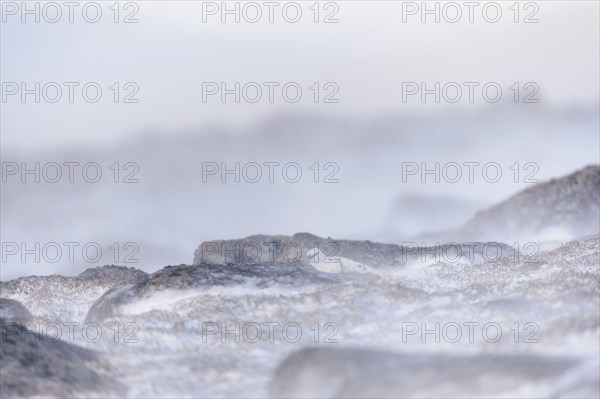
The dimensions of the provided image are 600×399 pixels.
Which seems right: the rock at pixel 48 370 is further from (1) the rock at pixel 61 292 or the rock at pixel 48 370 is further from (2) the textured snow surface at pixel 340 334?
(1) the rock at pixel 61 292

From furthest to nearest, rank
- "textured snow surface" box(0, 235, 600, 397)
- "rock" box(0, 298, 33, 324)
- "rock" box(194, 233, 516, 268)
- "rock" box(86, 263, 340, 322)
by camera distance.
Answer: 1. "rock" box(194, 233, 516, 268)
2. "rock" box(0, 298, 33, 324)
3. "rock" box(86, 263, 340, 322)
4. "textured snow surface" box(0, 235, 600, 397)

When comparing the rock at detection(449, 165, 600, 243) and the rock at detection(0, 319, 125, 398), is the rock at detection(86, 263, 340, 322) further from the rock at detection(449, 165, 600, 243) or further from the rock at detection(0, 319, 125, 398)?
the rock at detection(449, 165, 600, 243)

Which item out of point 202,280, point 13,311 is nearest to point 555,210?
point 202,280

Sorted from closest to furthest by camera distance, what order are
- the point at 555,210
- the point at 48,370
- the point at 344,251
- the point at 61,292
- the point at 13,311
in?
the point at 48,370 < the point at 13,311 < the point at 61,292 < the point at 344,251 < the point at 555,210

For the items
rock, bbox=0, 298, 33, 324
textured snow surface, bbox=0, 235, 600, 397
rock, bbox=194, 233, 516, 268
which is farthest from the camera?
rock, bbox=194, 233, 516, 268

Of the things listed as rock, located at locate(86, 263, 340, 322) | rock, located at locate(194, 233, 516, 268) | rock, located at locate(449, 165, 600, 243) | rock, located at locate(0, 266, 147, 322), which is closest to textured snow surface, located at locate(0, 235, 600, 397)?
rock, located at locate(86, 263, 340, 322)

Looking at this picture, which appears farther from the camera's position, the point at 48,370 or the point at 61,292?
the point at 61,292

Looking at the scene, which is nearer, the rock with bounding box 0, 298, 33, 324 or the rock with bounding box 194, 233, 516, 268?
the rock with bounding box 0, 298, 33, 324

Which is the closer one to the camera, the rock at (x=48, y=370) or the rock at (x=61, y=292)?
the rock at (x=48, y=370)

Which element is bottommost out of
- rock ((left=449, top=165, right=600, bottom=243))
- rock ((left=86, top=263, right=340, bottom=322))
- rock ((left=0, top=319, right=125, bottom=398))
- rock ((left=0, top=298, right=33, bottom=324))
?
rock ((left=0, top=319, right=125, bottom=398))

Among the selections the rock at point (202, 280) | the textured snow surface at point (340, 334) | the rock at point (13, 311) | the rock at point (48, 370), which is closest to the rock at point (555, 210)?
the textured snow surface at point (340, 334)

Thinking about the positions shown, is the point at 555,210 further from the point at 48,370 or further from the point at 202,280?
the point at 48,370

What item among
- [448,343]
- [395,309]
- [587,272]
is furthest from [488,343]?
[587,272]

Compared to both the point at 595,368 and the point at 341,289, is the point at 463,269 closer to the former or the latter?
the point at 341,289
